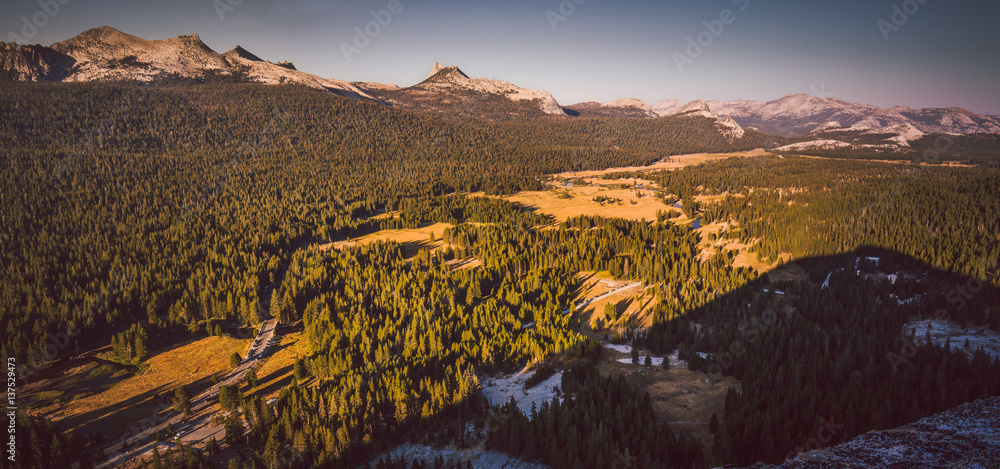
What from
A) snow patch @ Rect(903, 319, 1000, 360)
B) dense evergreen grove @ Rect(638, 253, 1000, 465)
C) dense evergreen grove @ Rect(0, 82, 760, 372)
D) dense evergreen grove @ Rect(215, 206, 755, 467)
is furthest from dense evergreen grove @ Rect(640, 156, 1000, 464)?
dense evergreen grove @ Rect(0, 82, 760, 372)

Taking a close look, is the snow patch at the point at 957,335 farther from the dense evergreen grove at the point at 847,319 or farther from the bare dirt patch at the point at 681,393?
the bare dirt patch at the point at 681,393

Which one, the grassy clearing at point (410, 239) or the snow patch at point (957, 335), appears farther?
the grassy clearing at point (410, 239)

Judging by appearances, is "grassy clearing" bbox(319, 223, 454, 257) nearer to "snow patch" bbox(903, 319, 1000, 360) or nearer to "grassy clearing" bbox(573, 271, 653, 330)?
"grassy clearing" bbox(573, 271, 653, 330)

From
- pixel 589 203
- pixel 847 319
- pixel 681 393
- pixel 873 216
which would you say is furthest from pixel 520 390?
pixel 589 203

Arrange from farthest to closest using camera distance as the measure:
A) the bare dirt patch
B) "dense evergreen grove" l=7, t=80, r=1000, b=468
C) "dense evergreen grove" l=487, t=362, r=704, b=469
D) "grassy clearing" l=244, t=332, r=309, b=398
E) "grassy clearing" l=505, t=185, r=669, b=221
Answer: "grassy clearing" l=505, t=185, r=669, b=221
"grassy clearing" l=244, t=332, r=309, b=398
the bare dirt patch
"dense evergreen grove" l=7, t=80, r=1000, b=468
"dense evergreen grove" l=487, t=362, r=704, b=469

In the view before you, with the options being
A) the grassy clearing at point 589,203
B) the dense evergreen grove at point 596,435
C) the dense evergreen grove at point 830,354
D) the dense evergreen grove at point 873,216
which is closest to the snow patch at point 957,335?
the dense evergreen grove at point 830,354

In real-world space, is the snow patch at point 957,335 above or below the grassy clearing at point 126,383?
above
